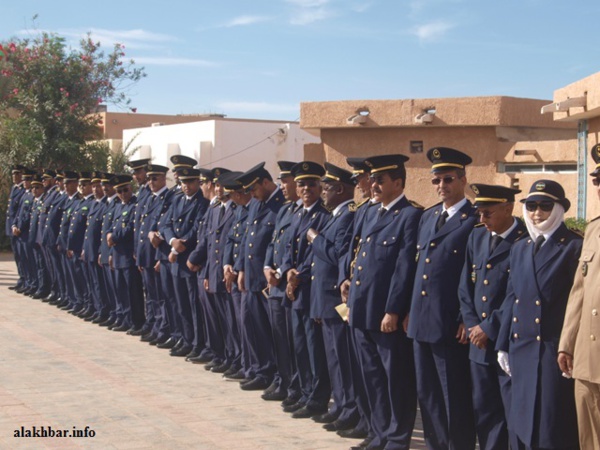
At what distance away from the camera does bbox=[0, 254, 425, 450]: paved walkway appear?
6660 millimetres

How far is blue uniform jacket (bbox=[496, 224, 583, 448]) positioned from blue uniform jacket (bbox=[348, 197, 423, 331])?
3.87 ft

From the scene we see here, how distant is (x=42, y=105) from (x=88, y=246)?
963 cm

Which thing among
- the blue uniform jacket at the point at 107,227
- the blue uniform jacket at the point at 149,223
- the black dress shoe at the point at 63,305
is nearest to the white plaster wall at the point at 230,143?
the black dress shoe at the point at 63,305

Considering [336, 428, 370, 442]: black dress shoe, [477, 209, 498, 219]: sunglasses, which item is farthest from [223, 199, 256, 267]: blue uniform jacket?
[477, 209, 498, 219]: sunglasses

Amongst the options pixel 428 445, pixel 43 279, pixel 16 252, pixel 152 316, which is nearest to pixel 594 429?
pixel 428 445

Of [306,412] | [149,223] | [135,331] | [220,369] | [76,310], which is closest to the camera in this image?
[306,412]

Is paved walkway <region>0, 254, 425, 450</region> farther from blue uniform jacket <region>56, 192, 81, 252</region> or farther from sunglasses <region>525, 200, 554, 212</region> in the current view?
blue uniform jacket <region>56, 192, 81, 252</region>

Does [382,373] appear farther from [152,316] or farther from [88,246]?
[88,246]

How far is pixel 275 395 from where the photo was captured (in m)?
8.12

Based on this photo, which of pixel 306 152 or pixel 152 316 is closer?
pixel 152 316

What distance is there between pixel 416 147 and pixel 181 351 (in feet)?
28.8

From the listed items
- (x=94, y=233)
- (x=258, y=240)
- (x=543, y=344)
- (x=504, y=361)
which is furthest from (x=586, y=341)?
(x=94, y=233)

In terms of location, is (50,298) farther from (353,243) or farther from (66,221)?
(353,243)

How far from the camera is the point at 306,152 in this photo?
19078 millimetres
